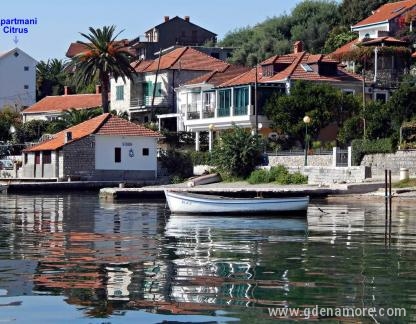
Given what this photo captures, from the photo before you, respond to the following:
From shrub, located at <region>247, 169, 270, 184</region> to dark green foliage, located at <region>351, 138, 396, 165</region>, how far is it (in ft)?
19.5

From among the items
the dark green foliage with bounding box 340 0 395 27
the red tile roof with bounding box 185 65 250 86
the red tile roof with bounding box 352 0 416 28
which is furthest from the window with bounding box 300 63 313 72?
the dark green foliage with bounding box 340 0 395 27

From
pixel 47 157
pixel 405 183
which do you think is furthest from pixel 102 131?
pixel 405 183

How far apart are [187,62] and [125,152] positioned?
24.5 m

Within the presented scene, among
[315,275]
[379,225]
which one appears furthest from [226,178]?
[315,275]

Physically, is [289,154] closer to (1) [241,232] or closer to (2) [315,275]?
(1) [241,232]

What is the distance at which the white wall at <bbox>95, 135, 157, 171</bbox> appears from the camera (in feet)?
228

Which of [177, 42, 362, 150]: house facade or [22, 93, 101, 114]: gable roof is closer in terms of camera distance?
[177, 42, 362, 150]: house facade

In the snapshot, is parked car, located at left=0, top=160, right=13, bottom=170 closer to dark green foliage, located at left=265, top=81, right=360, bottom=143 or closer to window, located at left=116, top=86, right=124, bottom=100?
window, located at left=116, top=86, right=124, bottom=100

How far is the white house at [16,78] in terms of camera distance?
116438mm

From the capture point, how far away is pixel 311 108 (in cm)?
6506

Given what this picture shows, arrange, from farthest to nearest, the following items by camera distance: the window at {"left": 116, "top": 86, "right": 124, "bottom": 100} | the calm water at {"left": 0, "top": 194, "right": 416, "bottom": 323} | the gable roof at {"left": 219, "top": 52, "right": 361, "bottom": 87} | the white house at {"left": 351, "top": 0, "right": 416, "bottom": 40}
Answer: the window at {"left": 116, "top": 86, "right": 124, "bottom": 100} → the white house at {"left": 351, "top": 0, "right": 416, "bottom": 40} → the gable roof at {"left": 219, "top": 52, "right": 361, "bottom": 87} → the calm water at {"left": 0, "top": 194, "right": 416, "bottom": 323}

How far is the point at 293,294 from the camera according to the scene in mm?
18328

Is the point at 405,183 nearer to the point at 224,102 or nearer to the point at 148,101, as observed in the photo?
the point at 224,102

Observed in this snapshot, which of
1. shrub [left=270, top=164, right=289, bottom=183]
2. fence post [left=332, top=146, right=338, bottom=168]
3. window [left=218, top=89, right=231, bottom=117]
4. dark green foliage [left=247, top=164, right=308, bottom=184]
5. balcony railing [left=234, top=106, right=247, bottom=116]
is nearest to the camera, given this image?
fence post [left=332, top=146, right=338, bottom=168]
